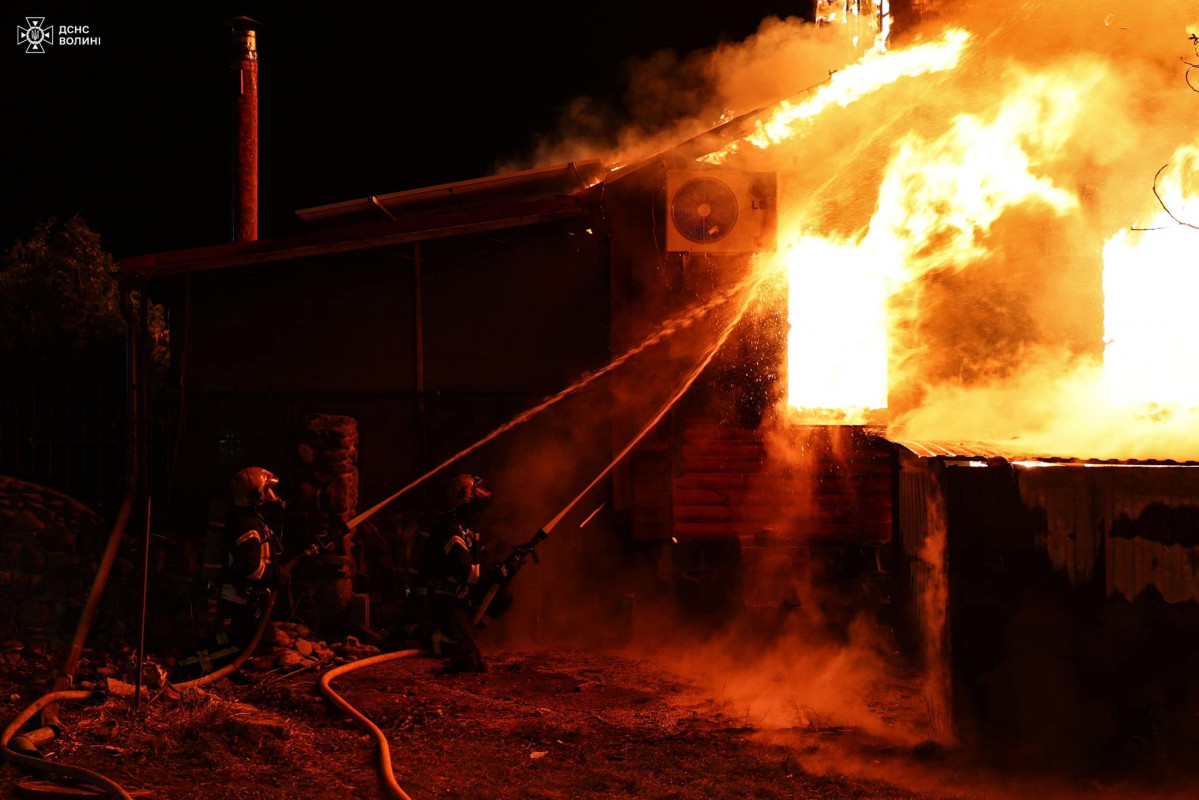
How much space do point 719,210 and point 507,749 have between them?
6.35m

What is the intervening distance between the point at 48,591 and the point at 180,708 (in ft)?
10.8

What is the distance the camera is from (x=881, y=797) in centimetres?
575

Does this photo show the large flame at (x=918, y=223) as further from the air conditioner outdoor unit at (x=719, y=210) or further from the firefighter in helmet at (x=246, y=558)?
the firefighter in helmet at (x=246, y=558)

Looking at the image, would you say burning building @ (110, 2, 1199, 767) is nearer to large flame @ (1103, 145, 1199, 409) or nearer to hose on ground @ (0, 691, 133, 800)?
large flame @ (1103, 145, 1199, 409)

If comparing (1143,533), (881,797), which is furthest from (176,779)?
(1143,533)

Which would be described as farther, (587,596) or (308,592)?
(587,596)

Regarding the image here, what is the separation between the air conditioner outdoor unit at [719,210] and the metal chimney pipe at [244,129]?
33.9 feet

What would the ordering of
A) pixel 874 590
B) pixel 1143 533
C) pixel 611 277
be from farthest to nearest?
pixel 611 277 → pixel 874 590 → pixel 1143 533

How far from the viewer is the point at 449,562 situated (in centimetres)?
865

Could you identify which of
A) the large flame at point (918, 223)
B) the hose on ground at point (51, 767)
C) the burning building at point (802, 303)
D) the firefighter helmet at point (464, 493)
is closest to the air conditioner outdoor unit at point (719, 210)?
the burning building at point (802, 303)

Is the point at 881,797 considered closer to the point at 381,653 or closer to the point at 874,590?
the point at 874,590

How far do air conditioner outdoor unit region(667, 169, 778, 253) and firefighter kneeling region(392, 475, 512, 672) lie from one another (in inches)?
Result: 147

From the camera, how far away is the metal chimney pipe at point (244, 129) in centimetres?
1794

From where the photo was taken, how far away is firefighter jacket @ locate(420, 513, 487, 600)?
8.63 metres
